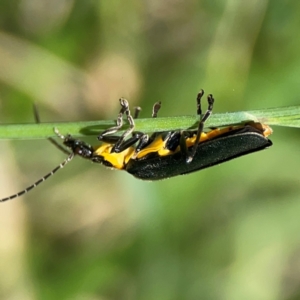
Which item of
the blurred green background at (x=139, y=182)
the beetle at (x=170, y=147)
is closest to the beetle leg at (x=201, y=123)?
the beetle at (x=170, y=147)

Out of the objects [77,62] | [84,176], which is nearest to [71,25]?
[77,62]

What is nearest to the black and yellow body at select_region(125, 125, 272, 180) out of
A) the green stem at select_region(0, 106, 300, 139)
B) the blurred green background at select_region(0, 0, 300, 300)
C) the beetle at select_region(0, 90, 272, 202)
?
the beetle at select_region(0, 90, 272, 202)

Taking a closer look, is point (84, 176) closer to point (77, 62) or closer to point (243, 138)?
point (77, 62)

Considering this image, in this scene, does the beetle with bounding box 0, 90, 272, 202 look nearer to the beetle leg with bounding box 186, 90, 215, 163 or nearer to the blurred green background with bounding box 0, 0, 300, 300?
the beetle leg with bounding box 186, 90, 215, 163

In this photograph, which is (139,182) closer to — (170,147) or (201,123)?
(170,147)

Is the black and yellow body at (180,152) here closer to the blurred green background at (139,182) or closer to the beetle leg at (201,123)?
the beetle leg at (201,123)
